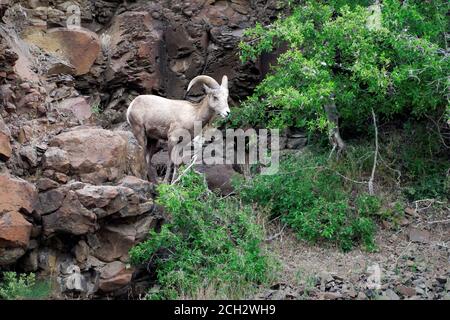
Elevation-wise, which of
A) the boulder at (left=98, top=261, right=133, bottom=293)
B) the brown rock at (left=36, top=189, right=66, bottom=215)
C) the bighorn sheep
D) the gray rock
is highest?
the bighorn sheep

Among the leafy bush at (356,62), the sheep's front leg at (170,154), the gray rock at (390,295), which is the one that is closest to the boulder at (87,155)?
the sheep's front leg at (170,154)

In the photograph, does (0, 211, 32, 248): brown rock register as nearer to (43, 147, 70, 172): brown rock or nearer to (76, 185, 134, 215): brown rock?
(76, 185, 134, 215): brown rock

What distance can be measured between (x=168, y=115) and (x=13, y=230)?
13.2 ft

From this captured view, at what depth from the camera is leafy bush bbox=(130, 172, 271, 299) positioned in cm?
970

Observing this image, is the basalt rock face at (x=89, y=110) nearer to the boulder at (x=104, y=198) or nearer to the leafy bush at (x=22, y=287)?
the boulder at (x=104, y=198)

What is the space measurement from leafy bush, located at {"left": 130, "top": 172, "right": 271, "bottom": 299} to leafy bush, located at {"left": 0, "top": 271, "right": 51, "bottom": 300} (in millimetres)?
1262

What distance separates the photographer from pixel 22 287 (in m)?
9.22

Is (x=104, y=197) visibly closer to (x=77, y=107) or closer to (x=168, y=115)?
(x=77, y=107)

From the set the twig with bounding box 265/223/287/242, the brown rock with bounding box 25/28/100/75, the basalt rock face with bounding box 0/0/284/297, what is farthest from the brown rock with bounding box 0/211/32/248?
the brown rock with bounding box 25/28/100/75

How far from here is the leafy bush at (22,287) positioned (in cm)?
916

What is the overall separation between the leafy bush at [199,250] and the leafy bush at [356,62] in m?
1.90

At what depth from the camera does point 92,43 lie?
1366 centimetres

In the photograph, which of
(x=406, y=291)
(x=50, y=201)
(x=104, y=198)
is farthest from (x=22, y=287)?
(x=406, y=291)

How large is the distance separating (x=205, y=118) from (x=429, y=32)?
3.92 meters
